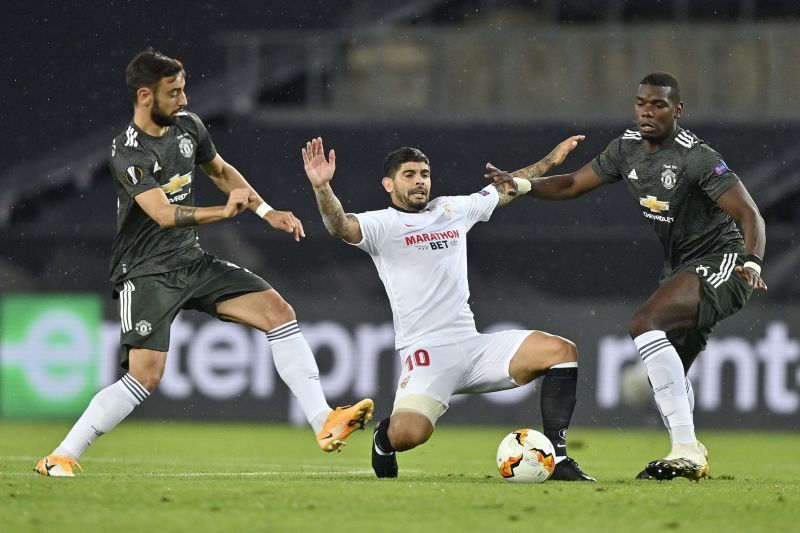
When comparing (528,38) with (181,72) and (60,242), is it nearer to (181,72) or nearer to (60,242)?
(60,242)

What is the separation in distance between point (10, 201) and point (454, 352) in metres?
12.4

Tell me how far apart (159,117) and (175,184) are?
36 centimetres

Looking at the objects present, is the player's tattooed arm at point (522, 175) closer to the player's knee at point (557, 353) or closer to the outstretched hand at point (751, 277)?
the player's knee at point (557, 353)

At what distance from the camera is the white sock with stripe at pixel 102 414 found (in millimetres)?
7492

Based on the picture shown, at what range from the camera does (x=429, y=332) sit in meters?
7.86

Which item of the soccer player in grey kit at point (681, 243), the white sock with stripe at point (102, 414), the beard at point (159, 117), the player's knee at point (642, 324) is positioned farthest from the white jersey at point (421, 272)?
the white sock with stripe at point (102, 414)

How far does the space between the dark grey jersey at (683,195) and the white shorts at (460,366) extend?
0.99 meters

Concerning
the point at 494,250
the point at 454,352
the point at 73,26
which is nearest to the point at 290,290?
the point at 494,250

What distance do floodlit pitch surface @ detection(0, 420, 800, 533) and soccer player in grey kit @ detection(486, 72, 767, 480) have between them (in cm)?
46

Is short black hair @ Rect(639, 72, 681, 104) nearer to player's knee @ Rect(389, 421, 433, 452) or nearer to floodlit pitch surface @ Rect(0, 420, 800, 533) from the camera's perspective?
floodlit pitch surface @ Rect(0, 420, 800, 533)

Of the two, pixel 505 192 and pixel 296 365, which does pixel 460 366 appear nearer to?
pixel 296 365

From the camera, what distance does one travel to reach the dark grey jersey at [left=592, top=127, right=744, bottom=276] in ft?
25.7

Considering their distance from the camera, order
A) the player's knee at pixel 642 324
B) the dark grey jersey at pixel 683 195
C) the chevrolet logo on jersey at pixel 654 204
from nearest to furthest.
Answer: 1. the player's knee at pixel 642 324
2. the dark grey jersey at pixel 683 195
3. the chevrolet logo on jersey at pixel 654 204

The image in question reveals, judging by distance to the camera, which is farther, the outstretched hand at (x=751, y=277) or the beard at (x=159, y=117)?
the beard at (x=159, y=117)
